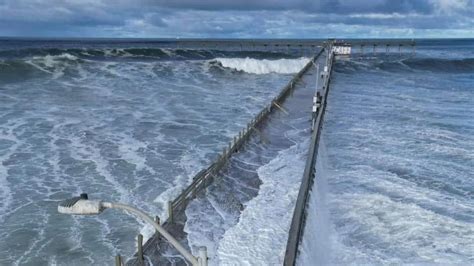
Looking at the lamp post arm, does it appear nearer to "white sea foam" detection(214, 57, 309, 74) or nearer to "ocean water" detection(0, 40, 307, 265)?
"ocean water" detection(0, 40, 307, 265)

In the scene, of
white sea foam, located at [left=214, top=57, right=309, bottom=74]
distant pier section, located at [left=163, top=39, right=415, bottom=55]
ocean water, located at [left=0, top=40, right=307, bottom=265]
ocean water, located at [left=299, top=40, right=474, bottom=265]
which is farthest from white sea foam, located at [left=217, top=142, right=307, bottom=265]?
distant pier section, located at [left=163, top=39, right=415, bottom=55]

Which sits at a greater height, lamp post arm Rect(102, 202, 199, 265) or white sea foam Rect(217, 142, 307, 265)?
lamp post arm Rect(102, 202, 199, 265)

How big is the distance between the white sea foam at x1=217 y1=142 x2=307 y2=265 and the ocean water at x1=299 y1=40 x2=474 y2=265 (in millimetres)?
944

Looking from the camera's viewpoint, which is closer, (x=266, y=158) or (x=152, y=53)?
(x=266, y=158)

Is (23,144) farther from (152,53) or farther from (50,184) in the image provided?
(152,53)

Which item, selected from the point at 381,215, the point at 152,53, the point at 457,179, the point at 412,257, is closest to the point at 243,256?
the point at 412,257

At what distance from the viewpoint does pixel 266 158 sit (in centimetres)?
2252

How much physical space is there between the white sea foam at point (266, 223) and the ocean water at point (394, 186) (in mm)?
944

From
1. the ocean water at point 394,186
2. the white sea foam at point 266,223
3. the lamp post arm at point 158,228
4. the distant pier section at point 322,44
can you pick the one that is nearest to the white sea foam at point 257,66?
the distant pier section at point 322,44

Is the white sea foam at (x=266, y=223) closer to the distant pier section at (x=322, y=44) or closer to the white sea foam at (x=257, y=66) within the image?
the white sea foam at (x=257, y=66)

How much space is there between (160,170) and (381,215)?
9.81 metres

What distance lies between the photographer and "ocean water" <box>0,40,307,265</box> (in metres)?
15.0

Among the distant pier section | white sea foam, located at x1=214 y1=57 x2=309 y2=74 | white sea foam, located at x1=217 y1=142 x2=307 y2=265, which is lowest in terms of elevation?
white sea foam, located at x1=217 y1=142 x2=307 y2=265

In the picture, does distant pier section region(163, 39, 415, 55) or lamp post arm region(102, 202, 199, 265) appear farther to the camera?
distant pier section region(163, 39, 415, 55)
